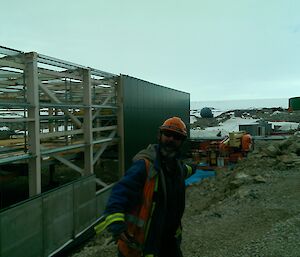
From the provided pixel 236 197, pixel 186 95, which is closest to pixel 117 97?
pixel 236 197

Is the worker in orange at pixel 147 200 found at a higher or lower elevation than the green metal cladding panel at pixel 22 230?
higher

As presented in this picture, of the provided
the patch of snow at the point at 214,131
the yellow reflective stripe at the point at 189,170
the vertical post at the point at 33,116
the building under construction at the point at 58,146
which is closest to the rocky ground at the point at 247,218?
the building under construction at the point at 58,146

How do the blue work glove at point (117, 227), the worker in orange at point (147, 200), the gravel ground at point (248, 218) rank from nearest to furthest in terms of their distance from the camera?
the blue work glove at point (117, 227)
the worker in orange at point (147, 200)
the gravel ground at point (248, 218)

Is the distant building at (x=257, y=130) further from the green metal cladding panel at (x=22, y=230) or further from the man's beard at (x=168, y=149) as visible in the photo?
the man's beard at (x=168, y=149)

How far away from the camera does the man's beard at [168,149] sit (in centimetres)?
307

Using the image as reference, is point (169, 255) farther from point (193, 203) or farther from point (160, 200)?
point (193, 203)

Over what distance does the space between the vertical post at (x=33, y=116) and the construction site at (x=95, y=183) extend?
2cm

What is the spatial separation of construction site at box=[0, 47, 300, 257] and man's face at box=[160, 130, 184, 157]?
2110mm

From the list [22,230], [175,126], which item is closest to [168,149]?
[175,126]

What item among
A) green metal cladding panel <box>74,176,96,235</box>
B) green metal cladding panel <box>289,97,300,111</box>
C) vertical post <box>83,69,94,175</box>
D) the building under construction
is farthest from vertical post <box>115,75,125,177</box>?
green metal cladding panel <box>289,97,300,111</box>

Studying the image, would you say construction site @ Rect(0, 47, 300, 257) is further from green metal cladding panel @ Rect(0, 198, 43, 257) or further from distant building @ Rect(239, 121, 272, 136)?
distant building @ Rect(239, 121, 272, 136)

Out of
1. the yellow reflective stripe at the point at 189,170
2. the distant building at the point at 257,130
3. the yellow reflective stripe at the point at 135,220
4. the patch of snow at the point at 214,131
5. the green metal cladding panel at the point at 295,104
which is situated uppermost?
the green metal cladding panel at the point at 295,104

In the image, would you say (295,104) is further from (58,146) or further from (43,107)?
(43,107)

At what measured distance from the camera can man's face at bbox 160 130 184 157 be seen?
308 centimetres
